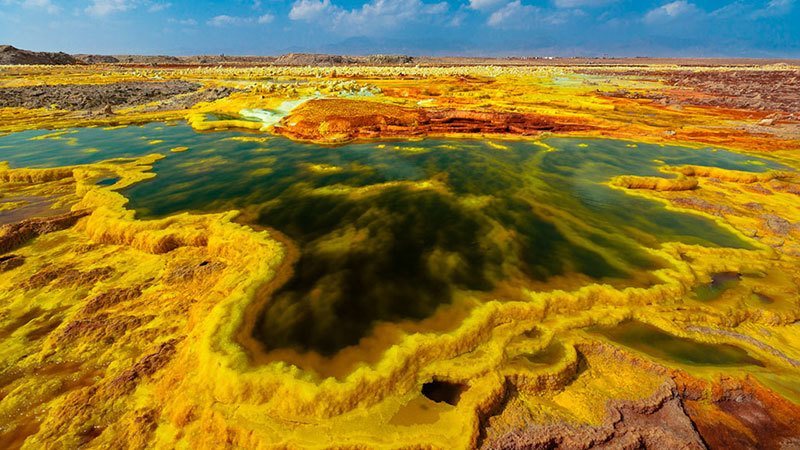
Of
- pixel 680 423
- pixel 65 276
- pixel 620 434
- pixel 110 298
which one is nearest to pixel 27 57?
pixel 65 276

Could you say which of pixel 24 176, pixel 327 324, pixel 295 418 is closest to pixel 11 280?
pixel 327 324

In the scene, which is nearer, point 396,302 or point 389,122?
point 396,302

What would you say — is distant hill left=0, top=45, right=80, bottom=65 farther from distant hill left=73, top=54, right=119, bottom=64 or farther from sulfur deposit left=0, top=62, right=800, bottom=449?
sulfur deposit left=0, top=62, right=800, bottom=449

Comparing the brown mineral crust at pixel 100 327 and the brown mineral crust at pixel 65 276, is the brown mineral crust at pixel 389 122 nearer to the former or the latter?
the brown mineral crust at pixel 65 276

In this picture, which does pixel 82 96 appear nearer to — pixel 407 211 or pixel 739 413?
pixel 407 211

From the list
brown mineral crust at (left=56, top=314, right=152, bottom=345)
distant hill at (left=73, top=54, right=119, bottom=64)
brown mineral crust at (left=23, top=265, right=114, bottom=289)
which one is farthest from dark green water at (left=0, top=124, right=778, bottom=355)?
distant hill at (left=73, top=54, right=119, bottom=64)
